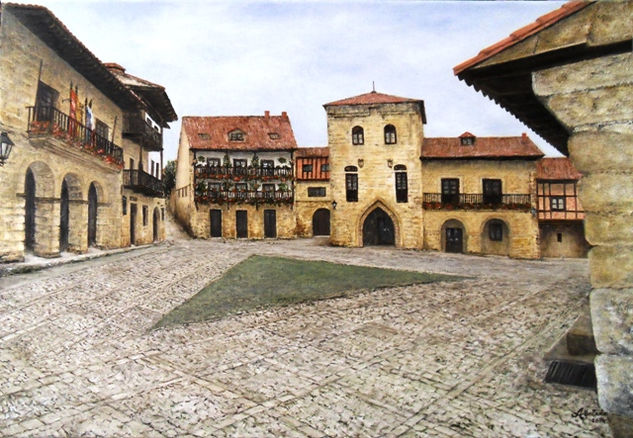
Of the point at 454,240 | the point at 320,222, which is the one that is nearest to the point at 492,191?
the point at 454,240

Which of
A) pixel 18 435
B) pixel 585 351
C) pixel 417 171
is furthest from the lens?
pixel 417 171

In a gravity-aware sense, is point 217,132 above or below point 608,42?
above

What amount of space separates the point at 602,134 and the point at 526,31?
4.07 feet

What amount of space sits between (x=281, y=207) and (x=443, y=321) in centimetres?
2497

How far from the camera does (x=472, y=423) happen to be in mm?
4516

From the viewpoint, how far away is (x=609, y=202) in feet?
12.1

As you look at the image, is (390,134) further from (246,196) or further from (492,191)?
(246,196)

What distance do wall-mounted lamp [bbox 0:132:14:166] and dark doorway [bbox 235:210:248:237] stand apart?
67.2 feet

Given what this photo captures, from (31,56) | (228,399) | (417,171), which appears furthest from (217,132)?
(228,399)

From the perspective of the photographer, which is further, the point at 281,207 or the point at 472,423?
the point at 281,207

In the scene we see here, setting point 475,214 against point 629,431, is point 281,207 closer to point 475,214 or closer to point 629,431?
point 475,214

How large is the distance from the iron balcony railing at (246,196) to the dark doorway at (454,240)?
40.5 feet

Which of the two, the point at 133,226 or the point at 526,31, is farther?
the point at 133,226

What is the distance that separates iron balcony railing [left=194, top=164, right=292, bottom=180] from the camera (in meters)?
31.7
